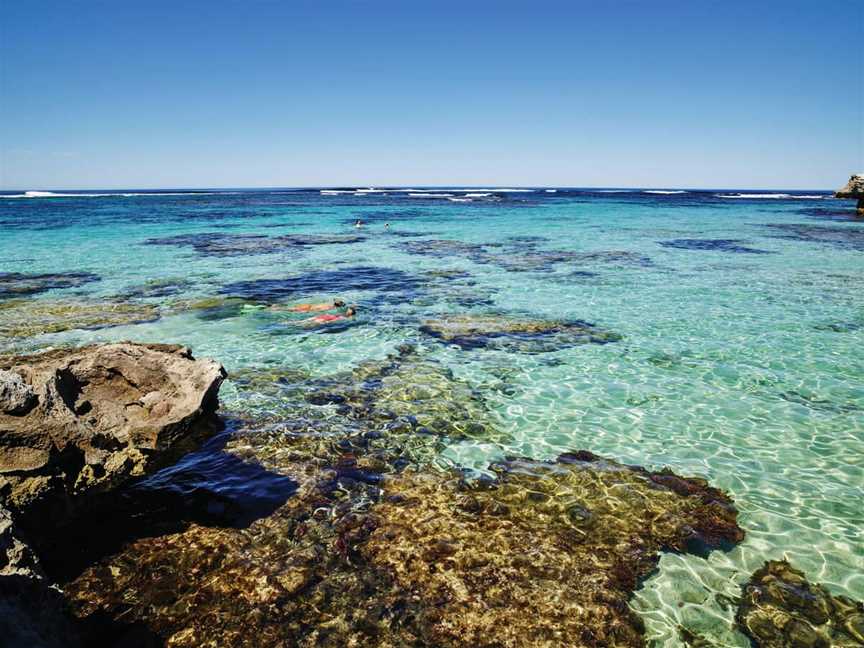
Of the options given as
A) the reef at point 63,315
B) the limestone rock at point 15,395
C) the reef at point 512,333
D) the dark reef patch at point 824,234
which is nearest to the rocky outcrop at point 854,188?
the dark reef patch at point 824,234

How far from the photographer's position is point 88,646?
3992 millimetres

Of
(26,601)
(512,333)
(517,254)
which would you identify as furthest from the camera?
(517,254)


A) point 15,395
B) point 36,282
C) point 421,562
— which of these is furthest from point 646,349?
point 36,282

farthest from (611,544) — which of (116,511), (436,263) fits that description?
(436,263)

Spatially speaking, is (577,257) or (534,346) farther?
(577,257)

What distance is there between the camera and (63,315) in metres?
14.4

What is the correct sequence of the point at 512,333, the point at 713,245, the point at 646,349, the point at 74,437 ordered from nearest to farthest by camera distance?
the point at 74,437
the point at 646,349
the point at 512,333
the point at 713,245

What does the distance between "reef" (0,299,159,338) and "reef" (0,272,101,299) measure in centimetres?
194

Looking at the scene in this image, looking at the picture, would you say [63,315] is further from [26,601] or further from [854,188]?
[854,188]

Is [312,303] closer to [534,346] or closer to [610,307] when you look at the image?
[534,346]

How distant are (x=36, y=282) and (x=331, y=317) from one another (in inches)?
574

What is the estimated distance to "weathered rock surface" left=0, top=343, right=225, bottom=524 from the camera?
430 cm

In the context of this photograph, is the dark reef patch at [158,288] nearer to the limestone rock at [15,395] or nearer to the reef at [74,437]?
the reef at [74,437]

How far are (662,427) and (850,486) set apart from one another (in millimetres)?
2405
